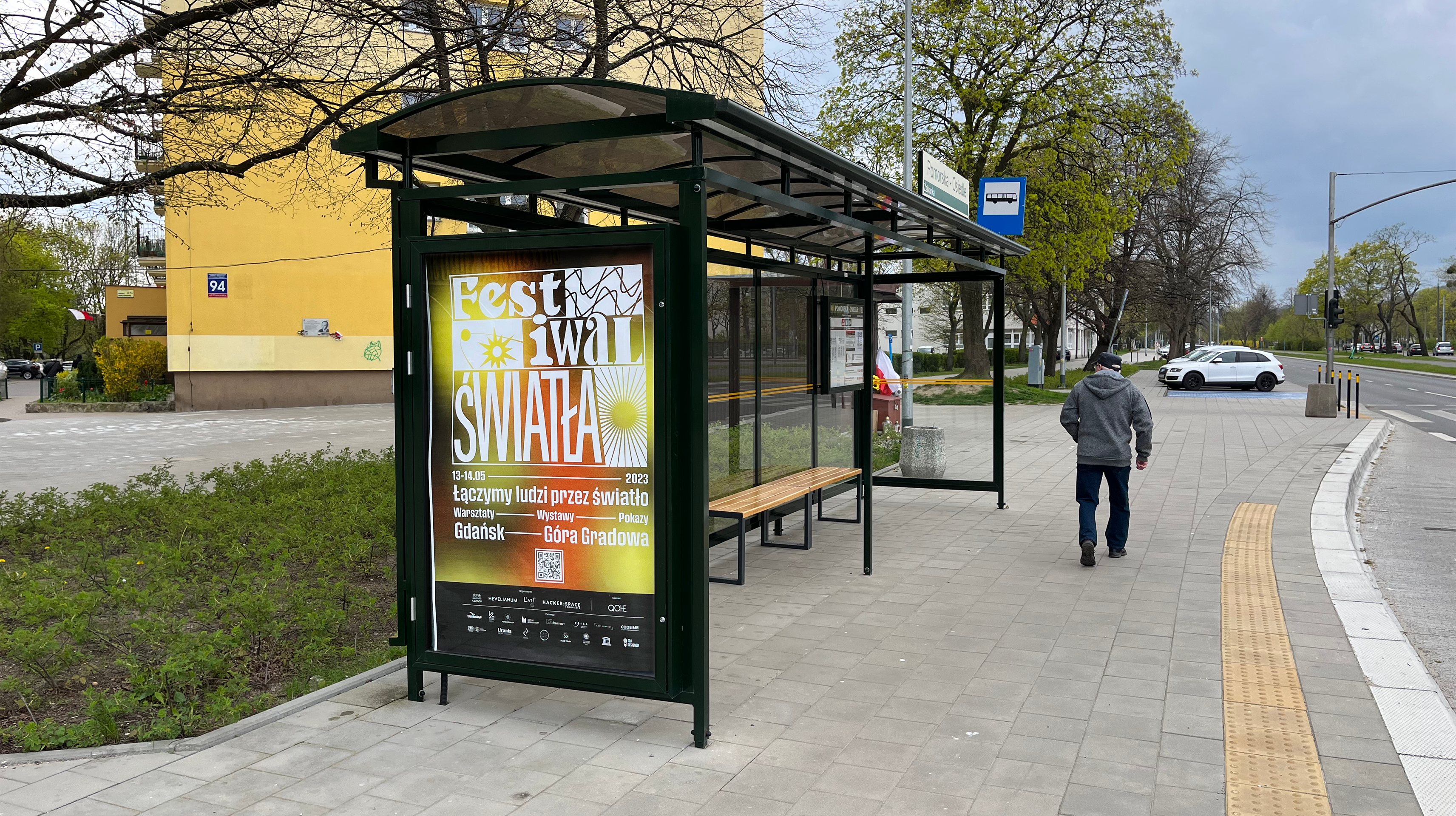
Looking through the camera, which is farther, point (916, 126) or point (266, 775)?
point (916, 126)

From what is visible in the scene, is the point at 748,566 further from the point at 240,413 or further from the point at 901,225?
the point at 240,413

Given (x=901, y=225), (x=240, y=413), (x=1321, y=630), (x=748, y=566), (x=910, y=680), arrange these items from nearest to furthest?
(x=910, y=680), (x=1321, y=630), (x=748, y=566), (x=901, y=225), (x=240, y=413)

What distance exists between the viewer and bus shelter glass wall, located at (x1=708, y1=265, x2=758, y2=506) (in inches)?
288

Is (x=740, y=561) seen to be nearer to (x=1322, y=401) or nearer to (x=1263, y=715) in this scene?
(x=1263, y=715)

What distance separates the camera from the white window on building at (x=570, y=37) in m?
10.2

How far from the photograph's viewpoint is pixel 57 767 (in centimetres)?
383

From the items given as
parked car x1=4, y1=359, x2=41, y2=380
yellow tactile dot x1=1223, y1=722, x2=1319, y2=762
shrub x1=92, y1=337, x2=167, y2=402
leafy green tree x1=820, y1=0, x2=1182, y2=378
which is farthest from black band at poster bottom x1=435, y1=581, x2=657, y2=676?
parked car x1=4, y1=359, x2=41, y2=380

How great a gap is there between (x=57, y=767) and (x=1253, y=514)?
9569mm

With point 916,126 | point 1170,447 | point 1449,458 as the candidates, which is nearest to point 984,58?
point 916,126

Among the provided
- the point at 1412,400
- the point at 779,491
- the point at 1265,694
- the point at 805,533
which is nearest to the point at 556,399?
the point at 1265,694

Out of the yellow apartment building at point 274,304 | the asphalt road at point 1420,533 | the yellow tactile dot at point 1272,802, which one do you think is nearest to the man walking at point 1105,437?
the asphalt road at point 1420,533

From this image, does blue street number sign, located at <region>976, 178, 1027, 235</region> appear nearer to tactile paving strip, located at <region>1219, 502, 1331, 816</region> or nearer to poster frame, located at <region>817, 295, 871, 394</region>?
poster frame, located at <region>817, 295, 871, 394</region>

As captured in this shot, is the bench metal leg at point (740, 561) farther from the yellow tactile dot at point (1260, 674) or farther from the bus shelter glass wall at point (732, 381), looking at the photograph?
the yellow tactile dot at point (1260, 674)

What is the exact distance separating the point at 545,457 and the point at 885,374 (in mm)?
10807
